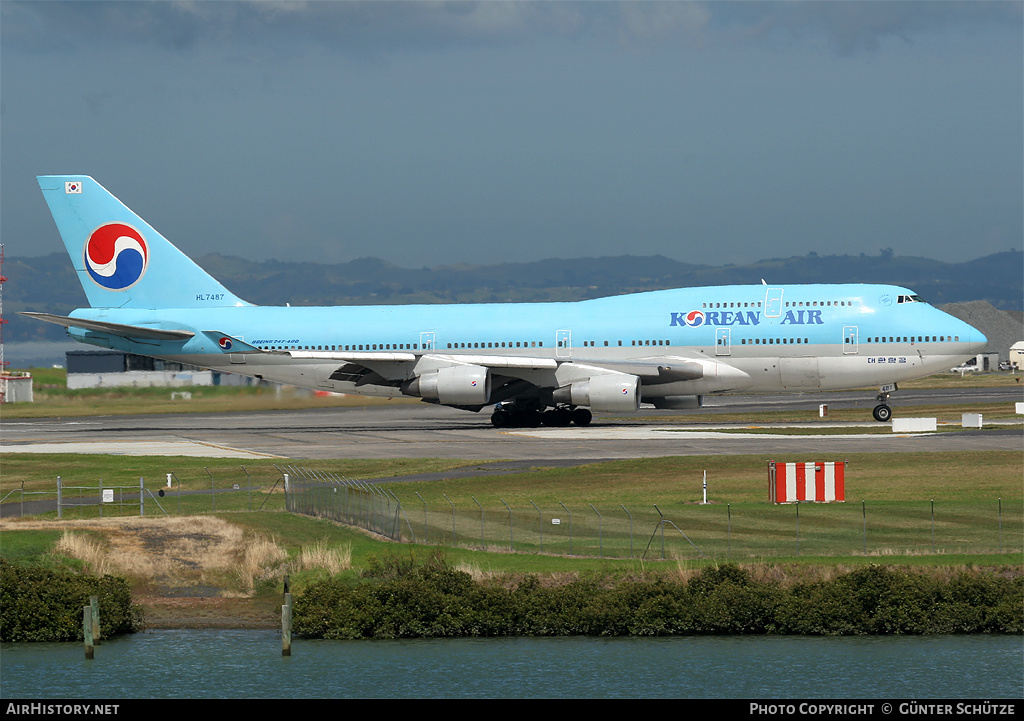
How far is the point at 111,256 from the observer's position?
70.9 metres

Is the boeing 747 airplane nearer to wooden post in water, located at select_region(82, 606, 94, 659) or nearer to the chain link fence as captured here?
the chain link fence

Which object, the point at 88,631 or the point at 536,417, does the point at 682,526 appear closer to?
the point at 88,631

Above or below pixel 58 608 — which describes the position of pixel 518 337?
above

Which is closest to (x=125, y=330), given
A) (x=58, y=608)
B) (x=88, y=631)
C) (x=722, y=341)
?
(x=722, y=341)

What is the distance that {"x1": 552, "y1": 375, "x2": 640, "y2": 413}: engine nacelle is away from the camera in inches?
2382

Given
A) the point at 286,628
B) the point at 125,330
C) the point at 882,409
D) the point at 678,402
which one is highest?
the point at 125,330

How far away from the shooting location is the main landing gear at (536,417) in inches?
2682

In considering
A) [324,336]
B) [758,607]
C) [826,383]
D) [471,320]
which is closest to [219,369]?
[324,336]

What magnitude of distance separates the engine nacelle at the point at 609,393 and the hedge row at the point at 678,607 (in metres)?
31.2

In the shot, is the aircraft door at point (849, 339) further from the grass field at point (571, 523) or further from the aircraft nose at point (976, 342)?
the grass field at point (571, 523)

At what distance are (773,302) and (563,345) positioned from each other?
10897mm

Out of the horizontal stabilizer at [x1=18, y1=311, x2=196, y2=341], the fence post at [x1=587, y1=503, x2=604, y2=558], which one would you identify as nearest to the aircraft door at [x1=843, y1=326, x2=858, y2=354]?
the fence post at [x1=587, y1=503, x2=604, y2=558]

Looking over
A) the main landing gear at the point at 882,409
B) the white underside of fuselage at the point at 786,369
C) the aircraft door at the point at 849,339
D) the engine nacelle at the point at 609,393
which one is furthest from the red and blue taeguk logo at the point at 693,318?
the main landing gear at the point at 882,409

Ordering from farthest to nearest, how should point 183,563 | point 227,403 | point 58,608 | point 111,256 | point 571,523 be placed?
point 227,403, point 111,256, point 571,523, point 183,563, point 58,608
